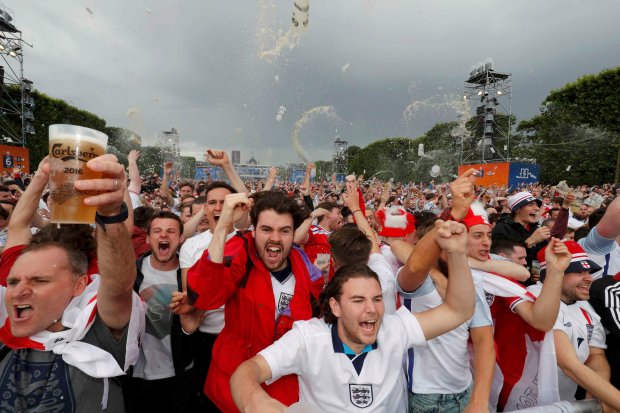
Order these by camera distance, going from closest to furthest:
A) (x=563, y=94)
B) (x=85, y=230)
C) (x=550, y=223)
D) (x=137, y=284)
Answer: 1. (x=85, y=230)
2. (x=137, y=284)
3. (x=550, y=223)
4. (x=563, y=94)

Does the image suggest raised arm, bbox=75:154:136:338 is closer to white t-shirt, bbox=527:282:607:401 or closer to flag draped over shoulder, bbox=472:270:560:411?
flag draped over shoulder, bbox=472:270:560:411

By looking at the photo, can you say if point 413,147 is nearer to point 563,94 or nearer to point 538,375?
point 563,94

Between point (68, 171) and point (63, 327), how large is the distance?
3.00ft

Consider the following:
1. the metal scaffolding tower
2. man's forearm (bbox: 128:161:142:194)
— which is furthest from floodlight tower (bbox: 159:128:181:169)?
man's forearm (bbox: 128:161:142:194)

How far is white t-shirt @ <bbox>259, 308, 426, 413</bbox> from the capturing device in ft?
6.06

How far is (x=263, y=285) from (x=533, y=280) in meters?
4.08

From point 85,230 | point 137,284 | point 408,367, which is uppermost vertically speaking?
point 85,230

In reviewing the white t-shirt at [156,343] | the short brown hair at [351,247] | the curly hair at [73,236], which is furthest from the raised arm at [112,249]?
the short brown hair at [351,247]

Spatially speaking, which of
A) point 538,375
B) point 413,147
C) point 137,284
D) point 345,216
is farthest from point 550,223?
point 413,147

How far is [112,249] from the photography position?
145 centimetres

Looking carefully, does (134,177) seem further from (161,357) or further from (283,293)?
(283,293)

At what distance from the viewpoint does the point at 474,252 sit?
9.48 ft

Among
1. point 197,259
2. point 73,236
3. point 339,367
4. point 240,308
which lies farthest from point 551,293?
point 73,236

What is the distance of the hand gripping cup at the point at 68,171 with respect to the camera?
1.14 m
